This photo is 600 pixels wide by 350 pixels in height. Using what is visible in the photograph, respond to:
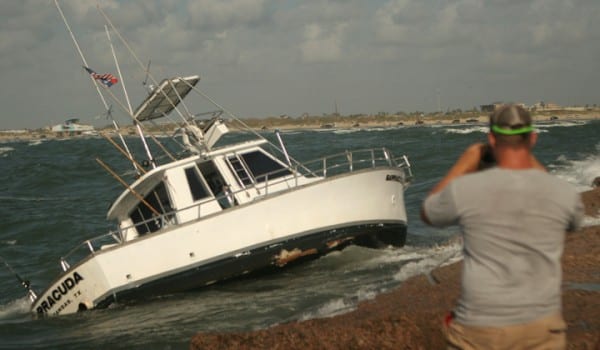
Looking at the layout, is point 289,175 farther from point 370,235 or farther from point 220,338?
point 220,338

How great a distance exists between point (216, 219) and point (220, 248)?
0.56m

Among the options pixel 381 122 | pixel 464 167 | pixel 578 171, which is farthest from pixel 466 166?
pixel 381 122

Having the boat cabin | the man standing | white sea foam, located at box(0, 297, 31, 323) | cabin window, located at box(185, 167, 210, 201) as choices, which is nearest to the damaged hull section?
the boat cabin

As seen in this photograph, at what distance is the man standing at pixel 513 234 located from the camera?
3715 millimetres

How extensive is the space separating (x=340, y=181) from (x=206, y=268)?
9.61 feet

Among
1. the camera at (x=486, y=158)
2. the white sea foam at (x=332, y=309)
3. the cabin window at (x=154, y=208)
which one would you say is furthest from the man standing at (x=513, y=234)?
the cabin window at (x=154, y=208)

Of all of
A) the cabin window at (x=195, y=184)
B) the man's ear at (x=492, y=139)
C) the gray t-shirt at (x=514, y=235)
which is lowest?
the cabin window at (x=195, y=184)

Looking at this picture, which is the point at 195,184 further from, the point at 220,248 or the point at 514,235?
the point at 514,235

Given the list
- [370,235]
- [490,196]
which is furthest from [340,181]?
[490,196]

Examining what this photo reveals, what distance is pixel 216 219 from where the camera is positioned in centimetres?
1395

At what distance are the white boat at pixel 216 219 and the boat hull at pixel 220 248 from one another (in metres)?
0.02

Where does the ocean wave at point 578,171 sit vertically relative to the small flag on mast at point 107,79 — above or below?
below

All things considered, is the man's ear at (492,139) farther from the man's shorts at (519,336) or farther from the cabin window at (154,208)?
the cabin window at (154,208)

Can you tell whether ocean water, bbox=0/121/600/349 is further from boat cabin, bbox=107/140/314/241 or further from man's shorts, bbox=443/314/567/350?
man's shorts, bbox=443/314/567/350
